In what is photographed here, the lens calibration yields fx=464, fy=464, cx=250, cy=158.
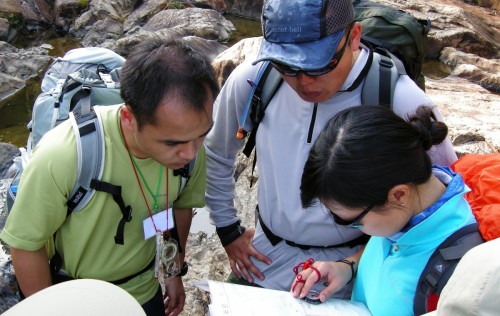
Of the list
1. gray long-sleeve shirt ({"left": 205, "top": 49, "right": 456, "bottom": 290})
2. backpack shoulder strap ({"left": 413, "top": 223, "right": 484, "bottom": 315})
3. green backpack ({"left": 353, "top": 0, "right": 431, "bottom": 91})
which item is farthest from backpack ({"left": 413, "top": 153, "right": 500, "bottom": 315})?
green backpack ({"left": 353, "top": 0, "right": 431, "bottom": 91})

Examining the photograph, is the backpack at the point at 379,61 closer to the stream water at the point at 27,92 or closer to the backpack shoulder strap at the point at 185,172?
the backpack shoulder strap at the point at 185,172

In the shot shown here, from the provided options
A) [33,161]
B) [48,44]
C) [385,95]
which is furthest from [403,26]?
[48,44]

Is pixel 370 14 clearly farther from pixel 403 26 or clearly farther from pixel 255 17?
pixel 255 17

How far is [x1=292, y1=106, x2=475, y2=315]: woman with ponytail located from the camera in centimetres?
133

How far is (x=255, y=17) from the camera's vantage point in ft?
42.7

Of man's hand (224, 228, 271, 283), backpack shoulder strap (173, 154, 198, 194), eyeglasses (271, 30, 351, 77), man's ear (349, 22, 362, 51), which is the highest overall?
man's ear (349, 22, 362, 51)

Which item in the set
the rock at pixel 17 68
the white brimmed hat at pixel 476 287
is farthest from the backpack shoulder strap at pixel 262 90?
the rock at pixel 17 68

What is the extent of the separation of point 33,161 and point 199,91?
0.60 metres

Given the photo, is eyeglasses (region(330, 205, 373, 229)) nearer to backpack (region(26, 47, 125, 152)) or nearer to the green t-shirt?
the green t-shirt

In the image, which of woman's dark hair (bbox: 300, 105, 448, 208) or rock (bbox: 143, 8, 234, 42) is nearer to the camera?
woman's dark hair (bbox: 300, 105, 448, 208)

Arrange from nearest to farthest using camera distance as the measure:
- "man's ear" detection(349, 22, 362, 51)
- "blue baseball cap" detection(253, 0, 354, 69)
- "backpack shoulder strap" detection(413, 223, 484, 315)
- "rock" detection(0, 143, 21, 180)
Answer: "backpack shoulder strap" detection(413, 223, 484, 315) → "blue baseball cap" detection(253, 0, 354, 69) → "man's ear" detection(349, 22, 362, 51) → "rock" detection(0, 143, 21, 180)

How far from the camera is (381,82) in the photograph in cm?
169

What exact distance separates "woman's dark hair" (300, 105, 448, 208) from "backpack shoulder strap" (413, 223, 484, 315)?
0.64ft

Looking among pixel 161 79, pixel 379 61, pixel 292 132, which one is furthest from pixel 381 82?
pixel 161 79
